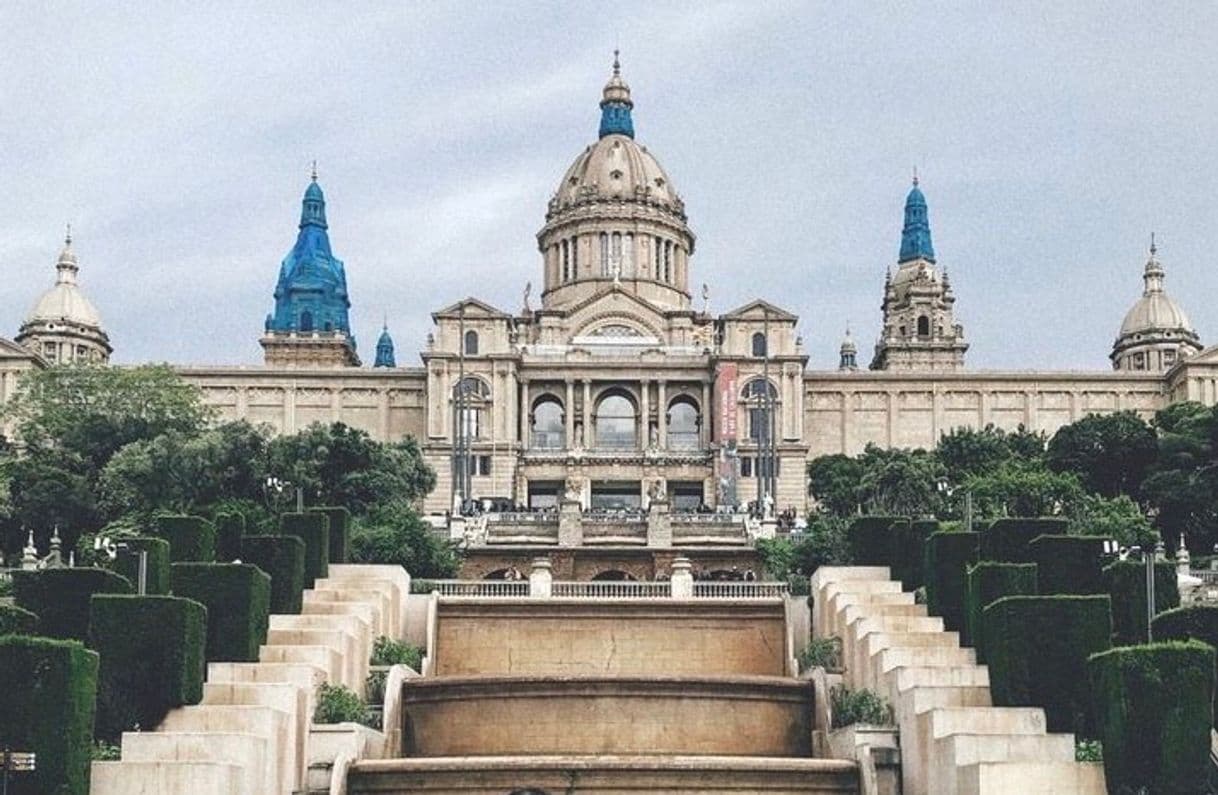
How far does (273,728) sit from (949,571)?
50.3ft

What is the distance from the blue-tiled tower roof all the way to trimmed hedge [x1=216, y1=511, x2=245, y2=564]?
331ft

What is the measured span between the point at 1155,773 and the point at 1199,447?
53.1 metres

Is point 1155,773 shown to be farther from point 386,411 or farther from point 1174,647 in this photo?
point 386,411

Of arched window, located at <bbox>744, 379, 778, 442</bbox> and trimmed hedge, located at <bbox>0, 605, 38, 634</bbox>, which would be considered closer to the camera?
trimmed hedge, located at <bbox>0, 605, 38, 634</bbox>

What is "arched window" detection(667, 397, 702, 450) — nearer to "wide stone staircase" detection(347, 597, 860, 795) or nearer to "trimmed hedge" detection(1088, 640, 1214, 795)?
"wide stone staircase" detection(347, 597, 860, 795)

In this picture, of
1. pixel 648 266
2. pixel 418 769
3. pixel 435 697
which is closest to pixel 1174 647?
pixel 418 769

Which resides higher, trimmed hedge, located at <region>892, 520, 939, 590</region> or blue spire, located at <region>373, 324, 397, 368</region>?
blue spire, located at <region>373, 324, 397, 368</region>

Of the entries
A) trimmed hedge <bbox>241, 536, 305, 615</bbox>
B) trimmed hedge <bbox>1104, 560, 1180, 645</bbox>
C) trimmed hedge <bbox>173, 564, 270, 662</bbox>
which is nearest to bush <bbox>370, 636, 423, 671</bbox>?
trimmed hedge <bbox>241, 536, 305, 615</bbox>

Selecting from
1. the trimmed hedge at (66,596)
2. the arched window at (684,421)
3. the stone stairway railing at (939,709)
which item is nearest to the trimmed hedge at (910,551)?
the stone stairway railing at (939,709)

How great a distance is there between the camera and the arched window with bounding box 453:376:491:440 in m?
105

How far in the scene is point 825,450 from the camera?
114 meters

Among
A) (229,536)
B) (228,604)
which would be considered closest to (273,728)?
(228,604)

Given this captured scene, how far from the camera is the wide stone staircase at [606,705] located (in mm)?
32250

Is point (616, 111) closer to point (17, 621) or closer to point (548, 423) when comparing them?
point (548, 423)
